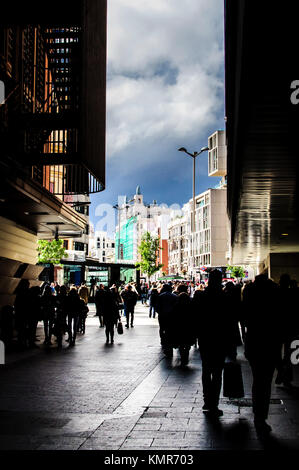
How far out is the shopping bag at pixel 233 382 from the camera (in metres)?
7.40

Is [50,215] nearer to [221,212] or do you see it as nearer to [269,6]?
[269,6]

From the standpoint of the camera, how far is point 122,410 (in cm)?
739

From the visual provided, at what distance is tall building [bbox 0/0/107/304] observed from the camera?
14.3 m

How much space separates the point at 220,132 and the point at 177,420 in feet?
347

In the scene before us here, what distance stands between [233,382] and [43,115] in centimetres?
971

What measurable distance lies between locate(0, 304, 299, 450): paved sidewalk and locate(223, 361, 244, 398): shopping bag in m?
0.25

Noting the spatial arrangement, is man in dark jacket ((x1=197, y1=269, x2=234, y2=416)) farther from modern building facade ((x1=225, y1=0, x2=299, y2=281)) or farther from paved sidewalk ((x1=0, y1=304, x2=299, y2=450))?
modern building facade ((x1=225, y1=0, x2=299, y2=281))

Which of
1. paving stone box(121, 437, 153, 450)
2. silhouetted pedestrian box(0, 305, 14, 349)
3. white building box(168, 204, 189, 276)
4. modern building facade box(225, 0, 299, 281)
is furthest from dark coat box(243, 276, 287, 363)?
white building box(168, 204, 189, 276)

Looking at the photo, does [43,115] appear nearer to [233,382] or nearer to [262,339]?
[233,382]

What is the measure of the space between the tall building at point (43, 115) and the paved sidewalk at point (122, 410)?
187 inches

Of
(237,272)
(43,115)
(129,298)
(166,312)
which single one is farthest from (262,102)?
(237,272)

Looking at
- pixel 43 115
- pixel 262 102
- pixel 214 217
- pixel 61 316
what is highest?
pixel 214 217

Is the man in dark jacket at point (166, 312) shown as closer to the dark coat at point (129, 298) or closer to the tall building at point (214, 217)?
the dark coat at point (129, 298)

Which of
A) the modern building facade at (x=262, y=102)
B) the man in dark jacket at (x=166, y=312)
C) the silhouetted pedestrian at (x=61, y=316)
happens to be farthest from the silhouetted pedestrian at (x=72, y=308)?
the modern building facade at (x=262, y=102)
